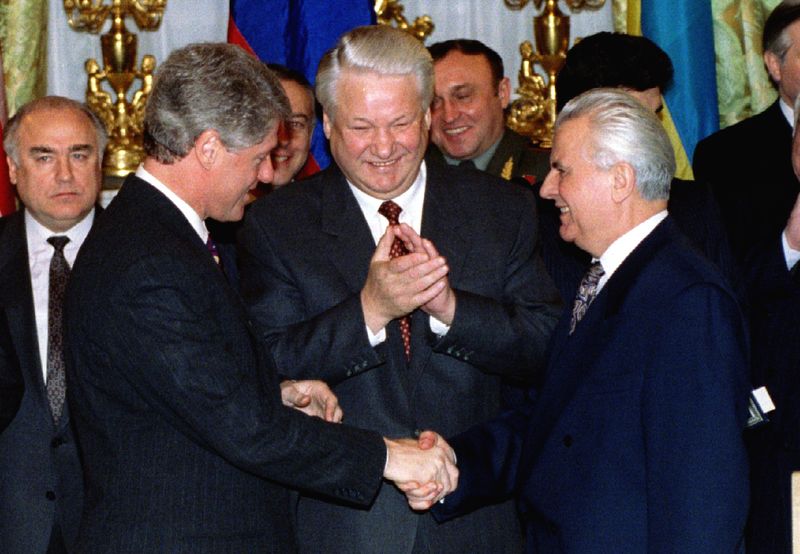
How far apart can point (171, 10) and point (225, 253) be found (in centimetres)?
200

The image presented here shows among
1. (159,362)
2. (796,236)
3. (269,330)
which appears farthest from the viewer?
(796,236)

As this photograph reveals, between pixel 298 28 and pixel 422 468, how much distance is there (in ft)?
10.1

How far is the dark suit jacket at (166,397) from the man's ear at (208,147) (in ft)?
0.40

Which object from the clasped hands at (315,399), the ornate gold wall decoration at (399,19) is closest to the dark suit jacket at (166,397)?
the clasped hands at (315,399)

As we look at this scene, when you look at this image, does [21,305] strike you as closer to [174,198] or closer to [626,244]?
[174,198]

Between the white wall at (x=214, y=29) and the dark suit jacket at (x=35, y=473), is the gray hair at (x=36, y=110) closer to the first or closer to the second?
the dark suit jacket at (x=35, y=473)

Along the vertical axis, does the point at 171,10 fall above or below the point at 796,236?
above

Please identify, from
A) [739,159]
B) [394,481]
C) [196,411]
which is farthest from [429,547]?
[739,159]

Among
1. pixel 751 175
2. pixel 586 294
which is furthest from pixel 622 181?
pixel 751 175

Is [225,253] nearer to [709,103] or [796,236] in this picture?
[796,236]

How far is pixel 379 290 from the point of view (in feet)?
10.4

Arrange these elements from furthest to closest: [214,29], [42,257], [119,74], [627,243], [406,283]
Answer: [214,29] < [119,74] < [42,257] < [406,283] < [627,243]

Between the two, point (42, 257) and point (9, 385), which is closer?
point (9, 385)

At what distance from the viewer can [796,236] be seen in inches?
142
